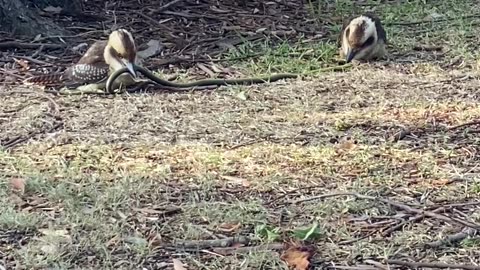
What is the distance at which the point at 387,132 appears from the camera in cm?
454

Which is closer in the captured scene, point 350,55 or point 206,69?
point 206,69

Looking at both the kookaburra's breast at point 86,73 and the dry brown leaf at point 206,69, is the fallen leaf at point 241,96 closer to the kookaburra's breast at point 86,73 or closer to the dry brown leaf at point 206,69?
the dry brown leaf at point 206,69

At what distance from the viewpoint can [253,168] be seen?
405 centimetres

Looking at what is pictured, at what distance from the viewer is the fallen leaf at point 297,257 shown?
3.13 m

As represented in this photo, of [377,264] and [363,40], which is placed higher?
[377,264]

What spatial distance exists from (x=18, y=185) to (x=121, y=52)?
193cm

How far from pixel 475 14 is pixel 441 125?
9.74 feet

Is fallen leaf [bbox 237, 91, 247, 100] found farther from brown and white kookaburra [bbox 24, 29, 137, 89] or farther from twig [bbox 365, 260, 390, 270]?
twig [bbox 365, 260, 390, 270]

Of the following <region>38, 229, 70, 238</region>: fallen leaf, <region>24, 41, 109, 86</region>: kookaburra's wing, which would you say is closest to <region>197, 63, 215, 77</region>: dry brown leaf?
<region>24, 41, 109, 86</region>: kookaburra's wing

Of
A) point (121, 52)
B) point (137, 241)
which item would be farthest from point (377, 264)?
point (121, 52)

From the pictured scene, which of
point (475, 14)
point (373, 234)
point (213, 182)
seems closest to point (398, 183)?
point (373, 234)

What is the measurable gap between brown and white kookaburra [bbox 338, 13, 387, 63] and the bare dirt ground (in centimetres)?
13

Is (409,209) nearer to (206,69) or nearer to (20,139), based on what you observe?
(20,139)

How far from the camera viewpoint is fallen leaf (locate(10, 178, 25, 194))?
3.79 m
